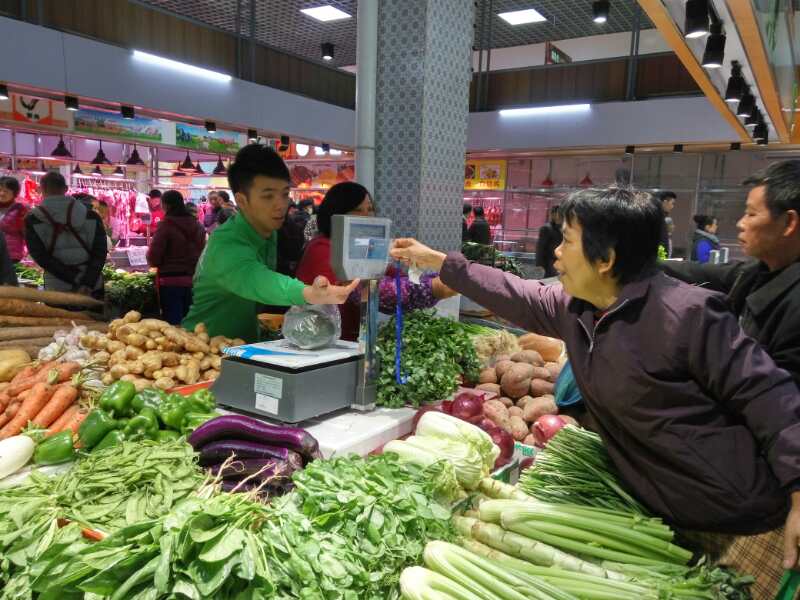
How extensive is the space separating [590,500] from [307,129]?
31.5 feet

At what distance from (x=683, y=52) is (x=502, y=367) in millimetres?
4516

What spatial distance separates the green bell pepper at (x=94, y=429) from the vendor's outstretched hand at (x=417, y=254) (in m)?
1.25

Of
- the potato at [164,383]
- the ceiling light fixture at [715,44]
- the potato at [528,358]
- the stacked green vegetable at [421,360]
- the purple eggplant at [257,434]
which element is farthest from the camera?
the ceiling light fixture at [715,44]

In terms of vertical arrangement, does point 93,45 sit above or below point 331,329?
above

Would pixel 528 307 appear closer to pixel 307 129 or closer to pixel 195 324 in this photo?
pixel 195 324

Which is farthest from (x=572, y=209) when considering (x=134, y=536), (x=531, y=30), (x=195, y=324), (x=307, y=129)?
(x=531, y=30)

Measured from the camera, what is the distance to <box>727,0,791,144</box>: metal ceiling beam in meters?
4.37

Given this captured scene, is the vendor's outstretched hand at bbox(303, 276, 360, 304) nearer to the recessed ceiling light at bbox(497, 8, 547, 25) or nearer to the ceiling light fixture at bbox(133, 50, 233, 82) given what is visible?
the ceiling light fixture at bbox(133, 50, 233, 82)

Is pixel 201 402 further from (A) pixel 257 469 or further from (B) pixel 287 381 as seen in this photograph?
Answer: (A) pixel 257 469

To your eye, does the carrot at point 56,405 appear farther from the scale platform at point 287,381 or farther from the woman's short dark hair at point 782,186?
the woman's short dark hair at point 782,186

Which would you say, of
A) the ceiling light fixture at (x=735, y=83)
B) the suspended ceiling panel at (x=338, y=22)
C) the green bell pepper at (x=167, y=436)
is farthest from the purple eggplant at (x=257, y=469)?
the suspended ceiling panel at (x=338, y=22)

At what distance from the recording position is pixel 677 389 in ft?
5.25

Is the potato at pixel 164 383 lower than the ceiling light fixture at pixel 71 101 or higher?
lower

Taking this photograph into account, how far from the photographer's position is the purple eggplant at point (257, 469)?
179 centimetres
